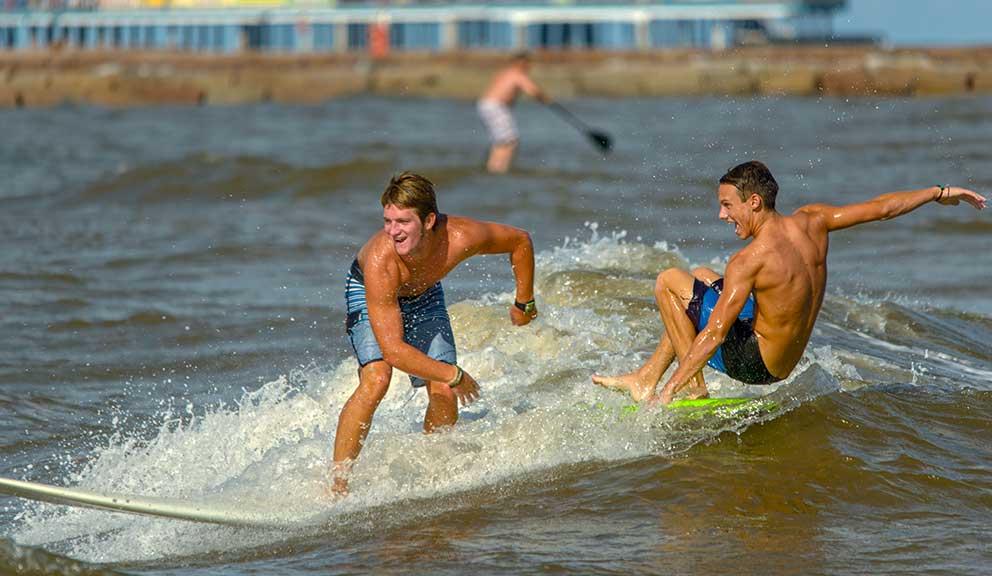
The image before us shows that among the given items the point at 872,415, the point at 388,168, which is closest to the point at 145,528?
the point at 872,415

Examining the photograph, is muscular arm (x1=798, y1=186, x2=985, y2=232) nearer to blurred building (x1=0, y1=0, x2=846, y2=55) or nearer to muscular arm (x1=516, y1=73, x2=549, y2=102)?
muscular arm (x1=516, y1=73, x2=549, y2=102)

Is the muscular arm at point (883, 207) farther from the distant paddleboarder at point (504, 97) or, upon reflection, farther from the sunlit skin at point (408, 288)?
the distant paddleboarder at point (504, 97)

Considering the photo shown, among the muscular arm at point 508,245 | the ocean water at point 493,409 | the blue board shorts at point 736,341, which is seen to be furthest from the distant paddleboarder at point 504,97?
the muscular arm at point 508,245

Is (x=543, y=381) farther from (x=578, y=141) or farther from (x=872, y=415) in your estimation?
(x=578, y=141)

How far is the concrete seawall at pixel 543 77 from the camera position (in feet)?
141

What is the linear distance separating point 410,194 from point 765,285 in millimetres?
1864

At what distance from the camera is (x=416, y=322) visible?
21.6 ft

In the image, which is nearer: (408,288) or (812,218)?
(408,288)

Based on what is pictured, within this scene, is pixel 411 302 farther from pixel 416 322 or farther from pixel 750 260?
pixel 750 260

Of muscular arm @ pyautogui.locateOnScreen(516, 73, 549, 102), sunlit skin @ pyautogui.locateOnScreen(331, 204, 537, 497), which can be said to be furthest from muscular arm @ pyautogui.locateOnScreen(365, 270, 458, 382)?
muscular arm @ pyautogui.locateOnScreen(516, 73, 549, 102)

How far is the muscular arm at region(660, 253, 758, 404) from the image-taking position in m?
6.42

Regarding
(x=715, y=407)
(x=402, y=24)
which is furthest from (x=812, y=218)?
(x=402, y=24)

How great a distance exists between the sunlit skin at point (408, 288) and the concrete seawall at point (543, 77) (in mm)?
36942

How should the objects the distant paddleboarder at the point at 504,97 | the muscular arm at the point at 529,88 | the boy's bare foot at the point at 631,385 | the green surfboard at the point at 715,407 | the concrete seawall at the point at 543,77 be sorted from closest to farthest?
the green surfboard at the point at 715,407
the boy's bare foot at the point at 631,385
the muscular arm at the point at 529,88
the distant paddleboarder at the point at 504,97
the concrete seawall at the point at 543,77
